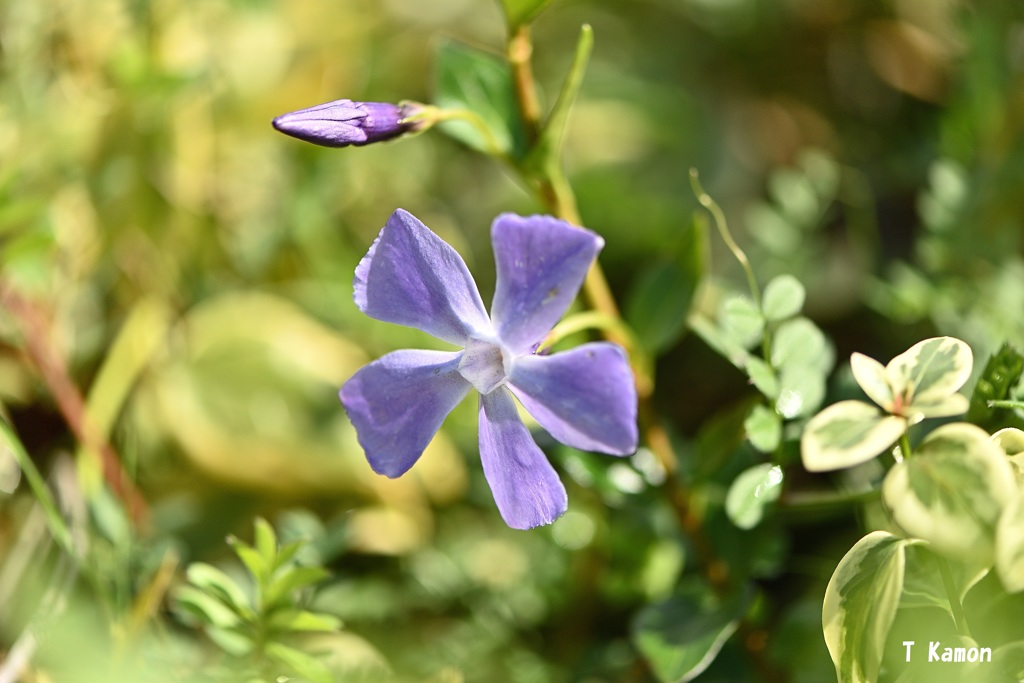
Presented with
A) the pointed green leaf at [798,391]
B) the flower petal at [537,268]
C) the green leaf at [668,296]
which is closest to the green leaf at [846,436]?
the pointed green leaf at [798,391]

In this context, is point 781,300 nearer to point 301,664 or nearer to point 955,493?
point 955,493

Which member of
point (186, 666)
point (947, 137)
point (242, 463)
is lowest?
point (242, 463)

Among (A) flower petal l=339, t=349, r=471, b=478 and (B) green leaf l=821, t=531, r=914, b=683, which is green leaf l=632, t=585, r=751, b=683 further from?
(A) flower petal l=339, t=349, r=471, b=478

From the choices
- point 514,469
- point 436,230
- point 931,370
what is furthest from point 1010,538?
point 436,230

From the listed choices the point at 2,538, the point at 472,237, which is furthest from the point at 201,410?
the point at 472,237

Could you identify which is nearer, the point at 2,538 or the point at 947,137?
the point at 2,538

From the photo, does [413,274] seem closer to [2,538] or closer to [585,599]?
[585,599]

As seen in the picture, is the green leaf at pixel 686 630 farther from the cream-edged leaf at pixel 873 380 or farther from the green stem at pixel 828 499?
the cream-edged leaf at pixel 873 380
